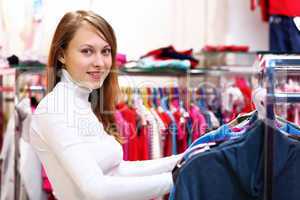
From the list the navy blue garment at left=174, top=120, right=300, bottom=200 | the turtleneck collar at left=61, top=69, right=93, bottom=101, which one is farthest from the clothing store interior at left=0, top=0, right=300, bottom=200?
the turtleneck collar at left=61, top=69, right=93, bottom=101

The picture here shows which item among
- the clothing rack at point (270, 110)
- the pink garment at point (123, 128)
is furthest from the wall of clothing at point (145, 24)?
the clothing rack at point (270, 110)

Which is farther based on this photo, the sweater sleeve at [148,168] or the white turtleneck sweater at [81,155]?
the sweater sleeve at [148,168]

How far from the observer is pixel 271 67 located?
0.92 meters

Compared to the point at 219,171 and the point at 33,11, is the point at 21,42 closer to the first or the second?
the point at 33,11

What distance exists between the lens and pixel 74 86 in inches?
45.9

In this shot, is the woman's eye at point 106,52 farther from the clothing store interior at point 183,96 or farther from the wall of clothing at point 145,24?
the wall of clothing at point 145,24

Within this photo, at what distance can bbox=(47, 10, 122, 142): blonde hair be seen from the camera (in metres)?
1.16

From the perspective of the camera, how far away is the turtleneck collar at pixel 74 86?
1.16 metres

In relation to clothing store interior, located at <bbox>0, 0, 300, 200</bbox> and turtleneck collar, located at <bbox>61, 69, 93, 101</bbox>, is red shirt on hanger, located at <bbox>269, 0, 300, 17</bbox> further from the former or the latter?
turtleneck collar, located at <bbox>61, 69, 93, 101</bbox>

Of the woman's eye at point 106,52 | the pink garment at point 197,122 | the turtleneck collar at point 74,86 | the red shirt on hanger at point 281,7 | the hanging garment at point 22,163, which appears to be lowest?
the hanging garment at point 22,163

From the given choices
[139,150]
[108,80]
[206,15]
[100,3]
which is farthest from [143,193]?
[206,15]

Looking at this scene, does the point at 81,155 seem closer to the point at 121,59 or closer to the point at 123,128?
the point at 123,128

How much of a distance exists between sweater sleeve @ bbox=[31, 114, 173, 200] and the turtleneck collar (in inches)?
4.7

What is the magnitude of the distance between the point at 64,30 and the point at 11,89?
114 cm
